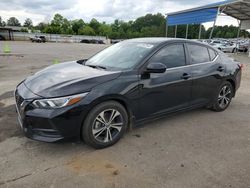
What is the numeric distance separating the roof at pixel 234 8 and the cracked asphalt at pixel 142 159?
59.3 feet

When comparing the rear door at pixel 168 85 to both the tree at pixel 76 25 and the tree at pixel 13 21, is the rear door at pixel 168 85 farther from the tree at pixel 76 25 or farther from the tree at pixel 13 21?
the tree at pixel 13 21

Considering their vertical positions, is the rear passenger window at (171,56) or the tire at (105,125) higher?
the rear passenger window at (171,56)

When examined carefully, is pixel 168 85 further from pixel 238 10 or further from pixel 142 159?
pixel 238 10

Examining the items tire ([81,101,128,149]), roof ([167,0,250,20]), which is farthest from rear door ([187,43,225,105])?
roof ([167,0,250,20])

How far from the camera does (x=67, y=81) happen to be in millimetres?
3092

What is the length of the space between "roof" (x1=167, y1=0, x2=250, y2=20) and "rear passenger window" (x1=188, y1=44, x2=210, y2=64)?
16627mm

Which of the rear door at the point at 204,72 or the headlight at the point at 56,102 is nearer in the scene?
the headlight at the point at 56,102

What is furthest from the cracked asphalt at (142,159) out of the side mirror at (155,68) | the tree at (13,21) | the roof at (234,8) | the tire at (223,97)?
the tree at (13,21)

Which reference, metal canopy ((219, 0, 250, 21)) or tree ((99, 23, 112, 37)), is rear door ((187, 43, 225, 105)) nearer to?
metal canopy ((219, 0, 250, 21))

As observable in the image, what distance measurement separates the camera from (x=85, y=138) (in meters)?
3.09

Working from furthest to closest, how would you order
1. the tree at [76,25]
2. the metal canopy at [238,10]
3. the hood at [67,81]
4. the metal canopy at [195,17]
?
the tree at [76,25] < the metal canopy at [195,17] < the metal canopy at [238,10] < the hood at [67,81]

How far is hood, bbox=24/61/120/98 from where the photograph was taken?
293 centimetres

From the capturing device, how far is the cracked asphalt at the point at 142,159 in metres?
2.58

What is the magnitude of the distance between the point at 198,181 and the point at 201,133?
1.38 m
